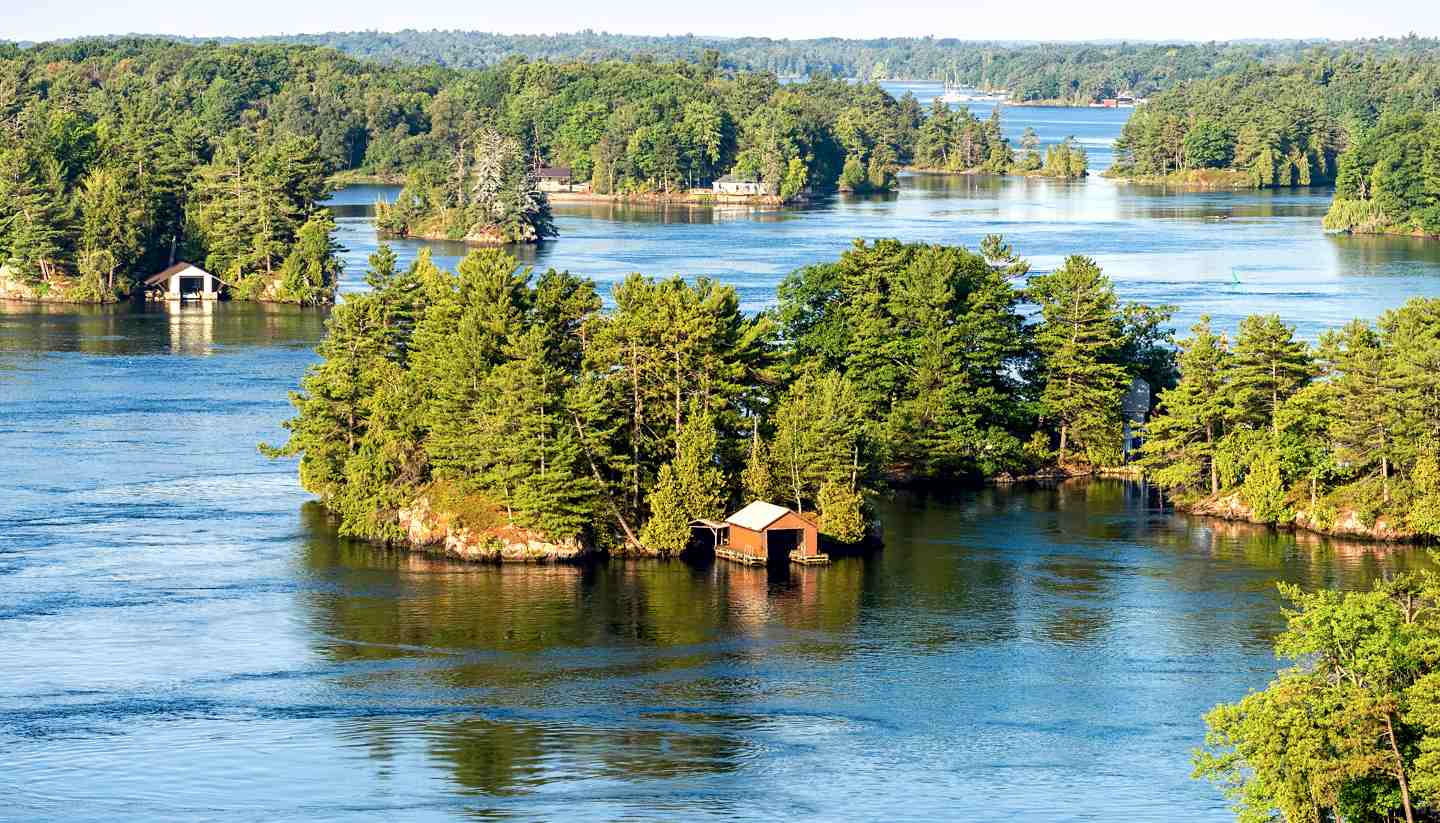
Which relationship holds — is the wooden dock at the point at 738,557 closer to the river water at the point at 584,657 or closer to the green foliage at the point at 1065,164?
the river water at the point at 584,657

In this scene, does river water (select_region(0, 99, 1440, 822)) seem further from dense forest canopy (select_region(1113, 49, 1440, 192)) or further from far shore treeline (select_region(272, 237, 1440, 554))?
dense forest canopy (select_region(1113, 49, 1440, 192))

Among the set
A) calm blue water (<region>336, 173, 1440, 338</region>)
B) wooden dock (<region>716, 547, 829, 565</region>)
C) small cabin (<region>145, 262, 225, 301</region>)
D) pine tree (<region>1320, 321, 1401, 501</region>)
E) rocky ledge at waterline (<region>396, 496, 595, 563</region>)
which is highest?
calm blue water (<region>336, 173, 1440, 338</region>)

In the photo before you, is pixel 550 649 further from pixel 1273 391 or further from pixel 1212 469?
pixel 1273 391

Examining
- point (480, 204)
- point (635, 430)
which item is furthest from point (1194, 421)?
point (480, 204)

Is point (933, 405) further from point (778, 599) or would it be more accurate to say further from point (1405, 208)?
point (1405, 208)

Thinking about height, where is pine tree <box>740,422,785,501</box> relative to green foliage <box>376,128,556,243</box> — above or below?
below

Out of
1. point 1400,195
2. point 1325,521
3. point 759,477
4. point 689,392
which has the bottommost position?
point 1325,521

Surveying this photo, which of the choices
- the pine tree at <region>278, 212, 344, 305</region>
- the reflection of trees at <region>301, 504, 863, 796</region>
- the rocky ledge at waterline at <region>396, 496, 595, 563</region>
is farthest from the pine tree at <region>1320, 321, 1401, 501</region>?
the pine tree at <region>278, 212, 344, 305</region>
